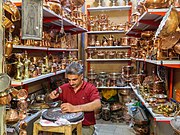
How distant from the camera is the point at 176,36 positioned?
1.99 metres

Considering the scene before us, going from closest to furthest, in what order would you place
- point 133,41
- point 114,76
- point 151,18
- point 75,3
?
point 151,18 < point 75,3 < point 133,41 < point 114,76

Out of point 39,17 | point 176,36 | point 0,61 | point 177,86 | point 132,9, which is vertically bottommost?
point 177,86

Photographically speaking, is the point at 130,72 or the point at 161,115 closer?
the point at 161,115

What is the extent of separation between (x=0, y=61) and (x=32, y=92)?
1.61 meters

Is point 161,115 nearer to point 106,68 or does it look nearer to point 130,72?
point 130,72

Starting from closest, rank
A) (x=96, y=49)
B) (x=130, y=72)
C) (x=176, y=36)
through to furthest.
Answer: (x=176, y=36), (x=130, y=72), (x=96, y=49)

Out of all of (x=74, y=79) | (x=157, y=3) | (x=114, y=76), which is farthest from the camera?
(x=114, y=76)

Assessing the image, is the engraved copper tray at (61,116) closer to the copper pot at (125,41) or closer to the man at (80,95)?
the man at (80,95)

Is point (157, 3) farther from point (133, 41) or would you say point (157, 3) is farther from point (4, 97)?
point (133, 41)

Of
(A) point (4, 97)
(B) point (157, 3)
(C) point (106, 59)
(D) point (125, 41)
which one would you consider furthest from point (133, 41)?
(A) point (4, 97)

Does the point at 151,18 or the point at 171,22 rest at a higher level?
the point at 151,18

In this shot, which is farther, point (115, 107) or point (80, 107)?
point (115, 107)

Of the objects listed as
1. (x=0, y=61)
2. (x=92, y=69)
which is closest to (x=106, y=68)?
(x=92, y=69)

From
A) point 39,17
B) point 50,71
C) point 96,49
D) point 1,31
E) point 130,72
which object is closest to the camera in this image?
point 1,31
